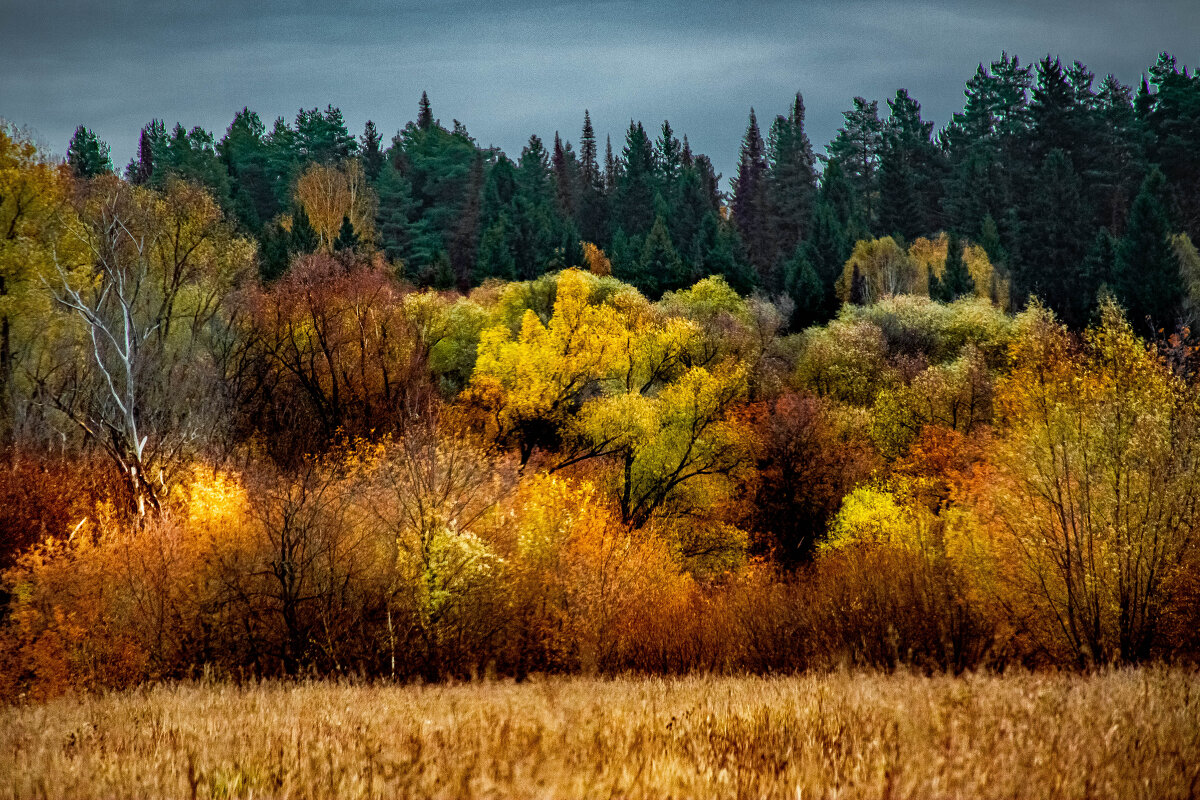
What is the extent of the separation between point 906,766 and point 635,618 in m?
23.2

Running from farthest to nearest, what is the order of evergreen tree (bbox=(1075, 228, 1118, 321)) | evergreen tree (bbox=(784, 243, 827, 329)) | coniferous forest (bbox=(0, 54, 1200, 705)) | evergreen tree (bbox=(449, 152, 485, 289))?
evergreen tree (bbox=(449, 152, 485, 289)) → evergreen tree (bbox=(784, 243, 827, 329)) → evergreen tree (bbox=(1075, 228, 1118, 321)) → coniferous forest (bbox=(0, 54, 1200, 705))

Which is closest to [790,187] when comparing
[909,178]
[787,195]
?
[787,195]

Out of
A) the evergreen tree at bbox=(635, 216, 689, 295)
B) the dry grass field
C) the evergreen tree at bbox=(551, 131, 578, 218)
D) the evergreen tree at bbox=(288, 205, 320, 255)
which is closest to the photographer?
the dry grass field

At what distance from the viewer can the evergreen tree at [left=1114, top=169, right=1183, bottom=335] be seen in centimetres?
5988

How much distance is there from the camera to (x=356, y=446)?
139ft

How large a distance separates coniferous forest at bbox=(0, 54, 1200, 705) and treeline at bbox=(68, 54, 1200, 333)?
1.46ft

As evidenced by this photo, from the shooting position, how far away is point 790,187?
10200 centimetres

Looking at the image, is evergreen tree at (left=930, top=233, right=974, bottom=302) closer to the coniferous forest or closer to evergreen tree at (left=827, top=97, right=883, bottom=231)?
the coniferous forest

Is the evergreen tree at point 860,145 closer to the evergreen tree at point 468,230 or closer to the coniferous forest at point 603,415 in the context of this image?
the coniferous forest at point 603,415

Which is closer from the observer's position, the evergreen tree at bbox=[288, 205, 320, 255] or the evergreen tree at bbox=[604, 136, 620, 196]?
the evergreen tree at bbox=[288, 205, 320, 255]

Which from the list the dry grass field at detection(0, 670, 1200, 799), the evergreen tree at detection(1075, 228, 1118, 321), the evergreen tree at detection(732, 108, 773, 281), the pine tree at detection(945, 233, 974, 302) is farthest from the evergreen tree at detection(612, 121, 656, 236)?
the dry grass field at detection(0, 670, 1200, 799)

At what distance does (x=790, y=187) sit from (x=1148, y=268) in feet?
150

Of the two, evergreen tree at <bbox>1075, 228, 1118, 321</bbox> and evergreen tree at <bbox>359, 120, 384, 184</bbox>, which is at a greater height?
evergreen tree at <bbox>359, 120, 384, 184</bbox>

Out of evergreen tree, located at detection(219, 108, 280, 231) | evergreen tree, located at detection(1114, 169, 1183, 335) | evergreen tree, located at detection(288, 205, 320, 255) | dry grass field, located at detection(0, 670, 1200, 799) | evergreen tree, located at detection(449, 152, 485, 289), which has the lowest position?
dry grass field, located at detection(0, 670, 1200, 799)
